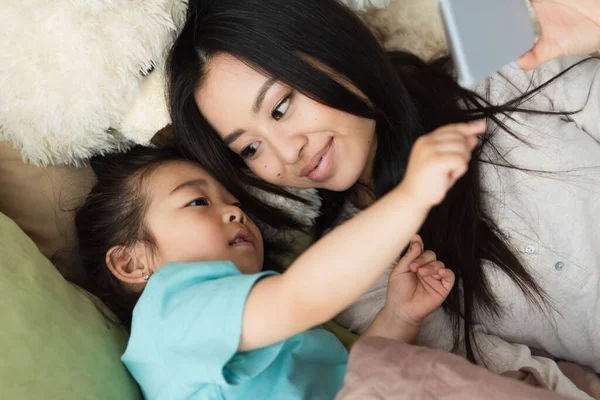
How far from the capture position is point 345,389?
2.62 feet

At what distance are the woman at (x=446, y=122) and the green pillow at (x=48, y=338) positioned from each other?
38 centimetres

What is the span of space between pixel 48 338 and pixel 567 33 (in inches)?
38.6

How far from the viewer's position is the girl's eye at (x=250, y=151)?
1.13 meters

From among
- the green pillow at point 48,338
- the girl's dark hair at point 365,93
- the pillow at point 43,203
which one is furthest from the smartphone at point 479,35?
the pillow at point 43,203

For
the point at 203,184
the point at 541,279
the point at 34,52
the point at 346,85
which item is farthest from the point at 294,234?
the point at 34,52

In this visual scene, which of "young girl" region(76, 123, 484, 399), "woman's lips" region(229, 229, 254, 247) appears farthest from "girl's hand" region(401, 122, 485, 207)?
"woman's lips" region(229, 229, 254, 247)

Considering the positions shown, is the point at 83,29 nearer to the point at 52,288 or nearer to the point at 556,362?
the point at 52,288

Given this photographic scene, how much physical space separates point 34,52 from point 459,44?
741 mm

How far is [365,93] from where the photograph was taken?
1099 mm

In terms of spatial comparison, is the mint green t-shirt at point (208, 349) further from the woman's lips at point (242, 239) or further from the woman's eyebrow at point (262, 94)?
the woman's eyebrow at point (262, 94)

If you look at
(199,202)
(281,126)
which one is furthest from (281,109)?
(199,202)

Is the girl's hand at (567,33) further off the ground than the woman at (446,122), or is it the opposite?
the girl's hand at (567,33)

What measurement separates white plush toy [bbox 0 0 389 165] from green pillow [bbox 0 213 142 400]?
0.19 m

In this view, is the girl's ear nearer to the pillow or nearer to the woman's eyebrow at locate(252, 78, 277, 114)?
the pillow
